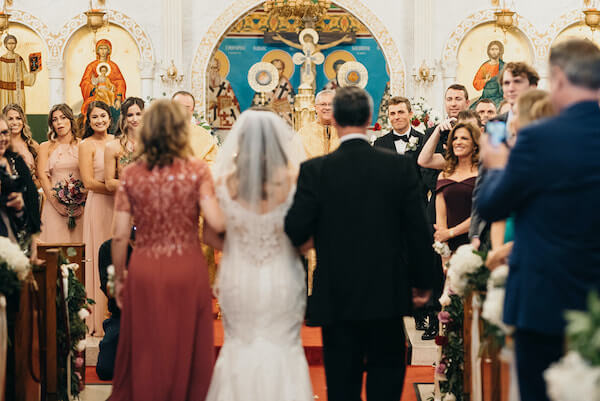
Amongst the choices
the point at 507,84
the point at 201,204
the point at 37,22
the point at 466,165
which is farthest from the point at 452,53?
the point at 201,204

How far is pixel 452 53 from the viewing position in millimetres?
14961

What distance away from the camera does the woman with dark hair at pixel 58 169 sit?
25.1ft

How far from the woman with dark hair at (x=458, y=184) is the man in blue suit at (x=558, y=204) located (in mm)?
2889

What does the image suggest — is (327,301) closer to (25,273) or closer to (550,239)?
(550,239)

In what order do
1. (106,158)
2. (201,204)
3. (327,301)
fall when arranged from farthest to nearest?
(106,158) → (201,204) → (327,301)

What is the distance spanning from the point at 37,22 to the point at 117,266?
1167 centimetres

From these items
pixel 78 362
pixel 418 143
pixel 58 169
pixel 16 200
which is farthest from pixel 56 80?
pixel 16 200

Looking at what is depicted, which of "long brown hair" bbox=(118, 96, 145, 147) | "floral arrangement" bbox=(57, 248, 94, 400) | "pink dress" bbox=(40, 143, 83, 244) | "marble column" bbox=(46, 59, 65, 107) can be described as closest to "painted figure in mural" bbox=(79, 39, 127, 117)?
"marble column" bbox=(46, 59, 65, 107)

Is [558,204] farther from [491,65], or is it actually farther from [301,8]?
[491,65]

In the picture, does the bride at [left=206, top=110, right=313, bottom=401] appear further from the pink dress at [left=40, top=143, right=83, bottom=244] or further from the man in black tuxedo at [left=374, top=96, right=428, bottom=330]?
the pink dress at [left=40, top=143, right=83, bottom=244]

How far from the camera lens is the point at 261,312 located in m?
4.30

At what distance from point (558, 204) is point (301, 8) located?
37.3 feet

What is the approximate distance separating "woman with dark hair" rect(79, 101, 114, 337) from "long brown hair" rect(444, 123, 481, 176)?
2.93m

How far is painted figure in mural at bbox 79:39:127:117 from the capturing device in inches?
585
